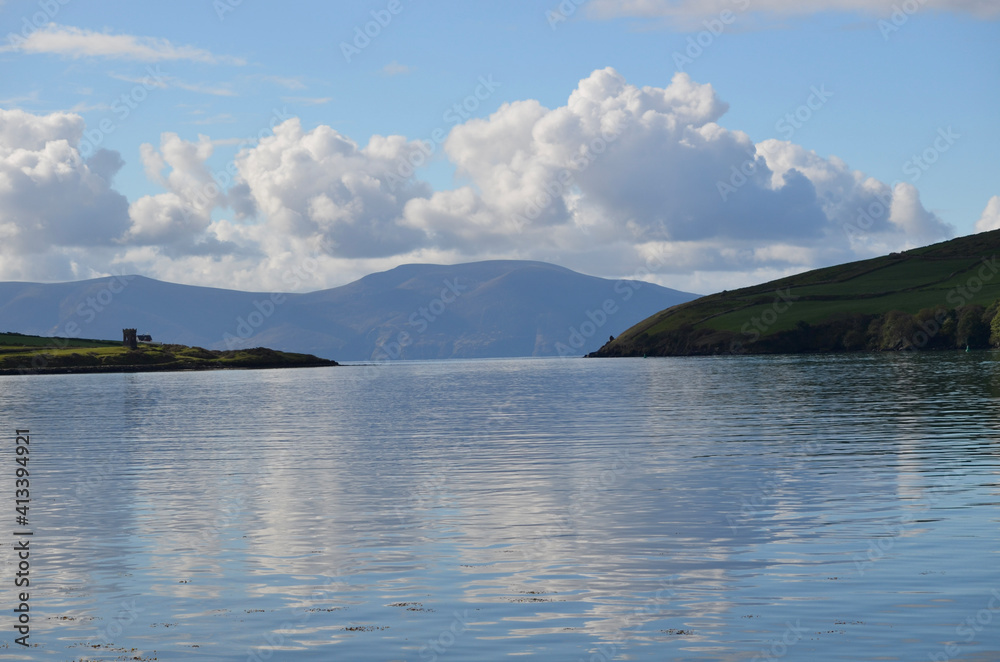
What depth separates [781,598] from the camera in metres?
22.0

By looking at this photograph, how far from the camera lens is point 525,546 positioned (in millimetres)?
29094

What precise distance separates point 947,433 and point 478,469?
1179 inches

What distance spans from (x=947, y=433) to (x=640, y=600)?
4344cm

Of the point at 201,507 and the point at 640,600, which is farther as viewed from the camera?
the point at 201,507

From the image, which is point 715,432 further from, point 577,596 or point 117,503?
point 577,596

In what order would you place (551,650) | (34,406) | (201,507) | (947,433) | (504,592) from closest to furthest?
1. (551,650)
2. (504,592)
3. (201,507)
4. (947,433)
5. (34,406)

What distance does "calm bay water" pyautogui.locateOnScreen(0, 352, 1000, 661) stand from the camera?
19703 mm

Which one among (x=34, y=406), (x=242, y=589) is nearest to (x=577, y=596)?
(x=242, y=589)

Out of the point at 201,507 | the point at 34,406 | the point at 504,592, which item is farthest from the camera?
the point at 34,406

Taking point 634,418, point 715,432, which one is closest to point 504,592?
point 715,432

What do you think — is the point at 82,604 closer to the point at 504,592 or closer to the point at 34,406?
the point at 504,592

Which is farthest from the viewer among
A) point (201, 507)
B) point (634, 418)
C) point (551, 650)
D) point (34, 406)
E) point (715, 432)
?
point (34, 406)

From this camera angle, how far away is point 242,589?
24.5 metres

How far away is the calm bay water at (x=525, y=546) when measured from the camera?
776 inches
